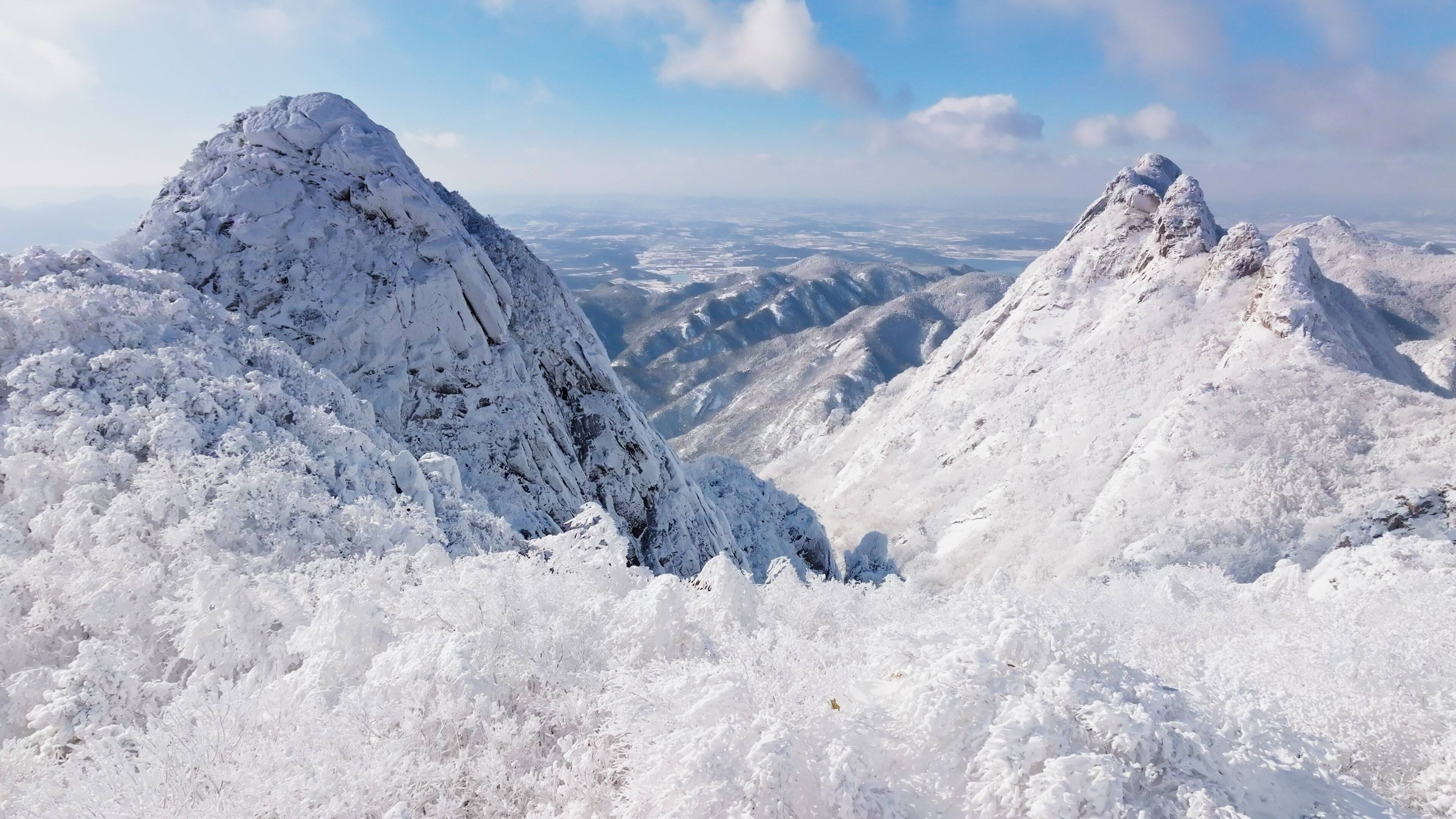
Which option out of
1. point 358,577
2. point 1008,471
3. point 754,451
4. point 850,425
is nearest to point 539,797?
point 358,577

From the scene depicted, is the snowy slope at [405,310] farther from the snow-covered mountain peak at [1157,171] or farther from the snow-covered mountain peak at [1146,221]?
the snow-covered mountain peak at [1157,171]

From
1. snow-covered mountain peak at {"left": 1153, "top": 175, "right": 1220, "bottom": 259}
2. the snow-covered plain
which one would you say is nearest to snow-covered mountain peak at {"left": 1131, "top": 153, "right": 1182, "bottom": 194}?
snow-covered mountain peak at {"left": 1153, "top": 175, "right": 1220, "bottom": 259}

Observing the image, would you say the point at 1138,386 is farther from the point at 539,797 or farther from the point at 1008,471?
the point at 539,797

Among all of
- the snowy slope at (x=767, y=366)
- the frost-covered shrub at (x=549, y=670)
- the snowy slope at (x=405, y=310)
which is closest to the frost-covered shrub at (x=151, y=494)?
the frost-covered shrub at (x=549, y=670)

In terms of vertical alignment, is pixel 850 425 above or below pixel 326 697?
below

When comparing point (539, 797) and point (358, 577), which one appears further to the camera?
point (358, 577)

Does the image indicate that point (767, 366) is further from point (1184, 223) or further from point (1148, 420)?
point (1148, 420)

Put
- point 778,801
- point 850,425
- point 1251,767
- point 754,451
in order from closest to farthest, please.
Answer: point 778,801, point 1251,767, point 850,425, point 754,451
